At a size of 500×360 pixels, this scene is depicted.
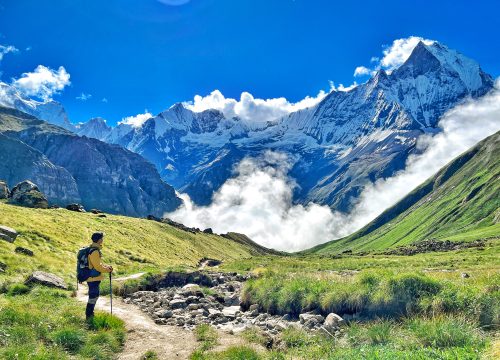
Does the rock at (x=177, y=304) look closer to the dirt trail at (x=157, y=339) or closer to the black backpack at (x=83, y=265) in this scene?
the dirt trail at (x=157, y=339)

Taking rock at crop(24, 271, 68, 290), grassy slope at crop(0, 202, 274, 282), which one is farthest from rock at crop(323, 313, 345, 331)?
grassy slope at crop(0, 202, 274, 282)

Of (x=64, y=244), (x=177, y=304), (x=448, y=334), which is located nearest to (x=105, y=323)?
(x=177, y=304)

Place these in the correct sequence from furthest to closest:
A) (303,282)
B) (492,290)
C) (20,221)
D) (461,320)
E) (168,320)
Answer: (20,221)
(303,282)
(168,320)
(492,290)
(461,320)

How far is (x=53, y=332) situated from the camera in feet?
50.7

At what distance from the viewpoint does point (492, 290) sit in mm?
16594

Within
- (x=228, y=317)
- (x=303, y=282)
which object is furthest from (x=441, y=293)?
(x=228, y=317)

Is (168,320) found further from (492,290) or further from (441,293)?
(492,290)

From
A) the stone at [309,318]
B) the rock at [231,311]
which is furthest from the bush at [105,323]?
the stone at [309,318]

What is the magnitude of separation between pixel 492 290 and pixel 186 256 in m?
86.0

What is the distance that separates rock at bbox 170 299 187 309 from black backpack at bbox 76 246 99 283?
7911mm

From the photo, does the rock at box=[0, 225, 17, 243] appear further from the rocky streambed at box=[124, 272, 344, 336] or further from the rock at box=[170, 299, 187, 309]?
the rock at box=[170, 299, 187, 309]

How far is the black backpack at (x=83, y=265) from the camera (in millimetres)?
19406

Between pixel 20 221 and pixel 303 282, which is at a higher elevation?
pixel 20 221

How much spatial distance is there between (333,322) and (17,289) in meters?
17.8
